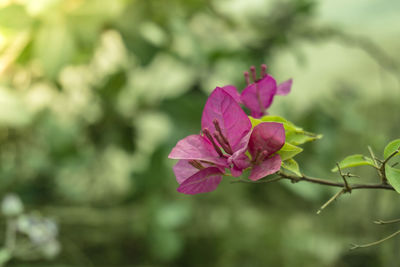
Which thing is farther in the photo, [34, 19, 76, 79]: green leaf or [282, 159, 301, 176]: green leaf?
[34, 19, 76, 79]: green leaf

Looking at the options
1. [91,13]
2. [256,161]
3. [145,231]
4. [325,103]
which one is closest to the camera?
[256,161]

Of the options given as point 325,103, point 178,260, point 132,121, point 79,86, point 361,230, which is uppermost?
point 79,86

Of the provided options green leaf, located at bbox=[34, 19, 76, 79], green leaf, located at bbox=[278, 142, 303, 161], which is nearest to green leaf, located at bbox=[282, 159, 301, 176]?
green leaf, located at bbox=[278, 142, 303, 161]

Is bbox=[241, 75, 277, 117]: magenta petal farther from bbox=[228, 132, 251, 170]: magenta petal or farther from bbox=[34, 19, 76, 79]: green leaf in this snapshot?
bbox=[34, 19, 76, 79]: green leaf

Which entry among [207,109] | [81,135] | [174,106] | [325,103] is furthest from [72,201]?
[207,109]

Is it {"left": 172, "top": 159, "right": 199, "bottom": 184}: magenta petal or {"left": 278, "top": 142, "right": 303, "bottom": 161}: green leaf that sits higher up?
{"left": 172, "top": 159, "right": 199, "bottom": 184}: magenta petal

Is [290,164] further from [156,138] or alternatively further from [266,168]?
[156,138]

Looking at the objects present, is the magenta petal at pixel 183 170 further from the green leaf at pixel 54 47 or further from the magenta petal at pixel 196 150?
the green leaf at pixel 54 47

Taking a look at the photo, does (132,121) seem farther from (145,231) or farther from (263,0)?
(263,0)
